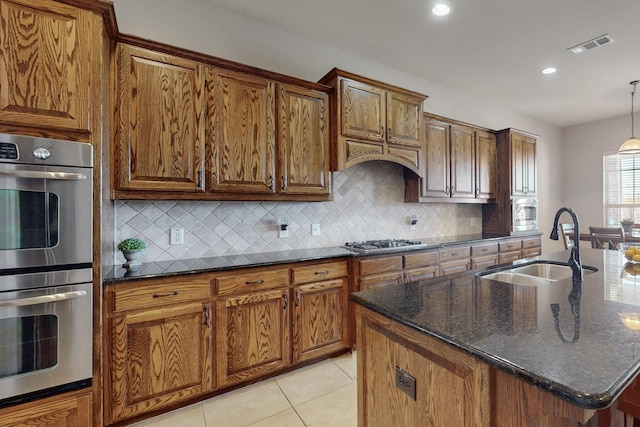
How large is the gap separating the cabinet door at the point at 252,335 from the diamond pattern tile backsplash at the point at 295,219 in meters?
0.59

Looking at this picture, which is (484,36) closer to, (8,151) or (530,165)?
(530,165)

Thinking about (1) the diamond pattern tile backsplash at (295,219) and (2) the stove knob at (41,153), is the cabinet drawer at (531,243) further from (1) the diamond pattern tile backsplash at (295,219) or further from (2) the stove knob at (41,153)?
(2) the stove knob at (41,153)

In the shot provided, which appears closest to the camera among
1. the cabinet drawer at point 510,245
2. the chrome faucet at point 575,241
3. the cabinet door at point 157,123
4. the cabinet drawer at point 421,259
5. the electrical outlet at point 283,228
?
the chrome faucet at point 575,241

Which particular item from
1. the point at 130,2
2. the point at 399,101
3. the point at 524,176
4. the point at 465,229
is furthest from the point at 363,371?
the point at 524,176

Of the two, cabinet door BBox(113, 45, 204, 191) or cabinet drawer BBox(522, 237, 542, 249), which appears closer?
cabinet door BBox(113, 45, 204, 191)

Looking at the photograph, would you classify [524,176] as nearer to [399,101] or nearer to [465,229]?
[465,229]

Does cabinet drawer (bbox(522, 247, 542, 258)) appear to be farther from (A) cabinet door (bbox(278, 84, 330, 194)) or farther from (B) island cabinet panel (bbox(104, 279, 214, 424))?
(B) island cabinet panel (bbox(104, 279, 214, 424))

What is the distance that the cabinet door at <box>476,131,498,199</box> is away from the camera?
4039mm

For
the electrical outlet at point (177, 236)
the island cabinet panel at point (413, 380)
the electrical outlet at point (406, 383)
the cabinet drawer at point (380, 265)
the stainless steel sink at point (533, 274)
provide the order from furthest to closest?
the cabinet drawer at point (380, 265), the electrical outlet at point (177, 236), the stainless steel sink at point (533, 274), the electrical outlet at point (406, 383), the island cabinet panel at point (413, 380)

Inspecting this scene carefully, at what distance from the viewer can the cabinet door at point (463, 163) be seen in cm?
376

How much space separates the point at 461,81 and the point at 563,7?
58.5 inches

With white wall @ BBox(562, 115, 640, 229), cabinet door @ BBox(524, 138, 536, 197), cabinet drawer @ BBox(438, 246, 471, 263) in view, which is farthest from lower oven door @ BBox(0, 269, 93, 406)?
white wall @ BBox(562, 115, 640, 229)

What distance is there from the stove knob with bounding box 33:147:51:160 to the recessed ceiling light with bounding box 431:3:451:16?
9.27ft

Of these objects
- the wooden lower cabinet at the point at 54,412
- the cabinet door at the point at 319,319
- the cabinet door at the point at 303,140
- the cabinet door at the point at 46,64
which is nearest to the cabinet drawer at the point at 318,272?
the cabinet door at the point at 319,319
